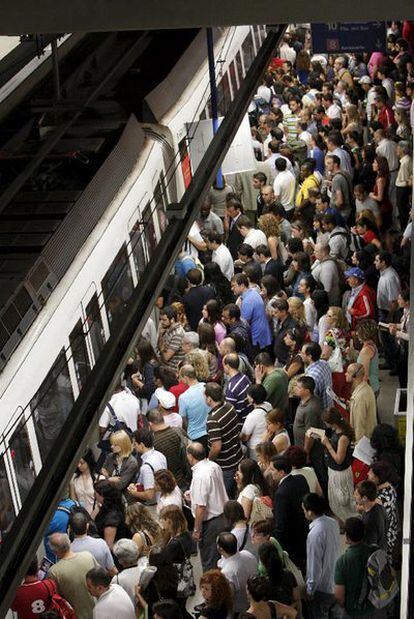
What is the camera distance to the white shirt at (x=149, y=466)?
9961 mm

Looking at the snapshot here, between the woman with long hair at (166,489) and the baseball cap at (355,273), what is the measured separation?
12.3ft

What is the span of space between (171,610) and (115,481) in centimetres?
→ 214

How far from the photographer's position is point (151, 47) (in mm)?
15984

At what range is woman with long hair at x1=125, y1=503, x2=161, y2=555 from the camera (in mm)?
8953

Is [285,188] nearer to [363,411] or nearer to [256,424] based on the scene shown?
[256,424]

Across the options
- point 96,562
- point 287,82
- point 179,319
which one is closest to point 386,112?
point 287,82

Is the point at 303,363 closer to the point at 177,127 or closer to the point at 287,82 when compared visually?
the point at 177,127

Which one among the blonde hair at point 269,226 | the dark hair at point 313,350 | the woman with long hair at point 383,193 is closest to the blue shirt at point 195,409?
the dark hair at point 313,350

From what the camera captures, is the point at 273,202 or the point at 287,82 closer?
the point at 273,202

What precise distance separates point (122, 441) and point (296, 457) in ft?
4.59

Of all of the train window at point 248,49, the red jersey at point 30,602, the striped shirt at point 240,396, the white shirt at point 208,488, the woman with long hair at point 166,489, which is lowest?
the red jersey at point 30,602

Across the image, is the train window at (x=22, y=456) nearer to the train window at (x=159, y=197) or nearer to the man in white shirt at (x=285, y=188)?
the train window at (x=159, y=197)

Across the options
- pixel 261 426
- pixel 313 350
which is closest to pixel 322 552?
pixel 261 426

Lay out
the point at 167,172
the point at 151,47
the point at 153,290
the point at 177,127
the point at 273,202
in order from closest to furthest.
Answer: the point at 153,290 → the point at 167,172 → the point at 177,127 → the point at 273,202 → the point at 151,47
